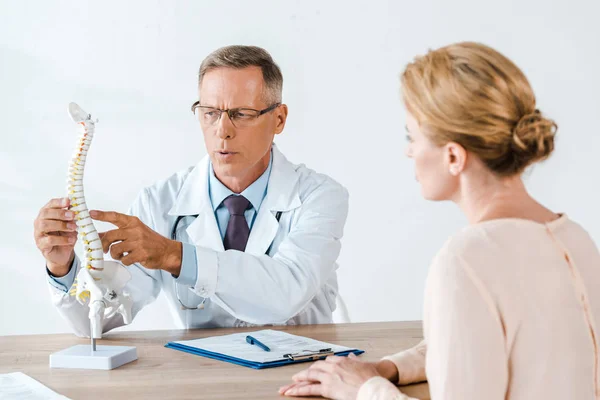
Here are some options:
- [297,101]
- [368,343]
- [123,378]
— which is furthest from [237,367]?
[297,101]

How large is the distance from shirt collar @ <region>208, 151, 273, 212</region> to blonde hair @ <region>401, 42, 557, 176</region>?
4.95ft

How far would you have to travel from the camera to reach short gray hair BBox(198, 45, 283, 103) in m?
2.71

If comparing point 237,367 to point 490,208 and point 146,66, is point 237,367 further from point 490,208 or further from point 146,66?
point 146,66

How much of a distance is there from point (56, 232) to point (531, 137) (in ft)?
4.46

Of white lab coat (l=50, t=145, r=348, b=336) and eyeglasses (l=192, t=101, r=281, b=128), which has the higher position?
eyeglasses (l=192, t=101, r=281, b=128)

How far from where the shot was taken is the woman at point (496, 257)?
1.23 meters

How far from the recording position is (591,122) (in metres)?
4.56

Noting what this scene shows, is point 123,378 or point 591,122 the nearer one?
point 123,378

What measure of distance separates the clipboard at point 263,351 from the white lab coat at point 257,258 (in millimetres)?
180

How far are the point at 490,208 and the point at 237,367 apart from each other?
32.8 inches

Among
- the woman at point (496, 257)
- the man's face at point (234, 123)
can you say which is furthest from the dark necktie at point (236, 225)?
the woman at point (496, 257)

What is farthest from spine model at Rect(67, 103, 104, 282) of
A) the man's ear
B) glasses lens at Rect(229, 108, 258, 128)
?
the man's ear

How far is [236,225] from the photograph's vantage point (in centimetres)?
278

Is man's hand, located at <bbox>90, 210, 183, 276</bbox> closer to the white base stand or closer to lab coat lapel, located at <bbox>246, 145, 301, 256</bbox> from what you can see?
the white base stand
